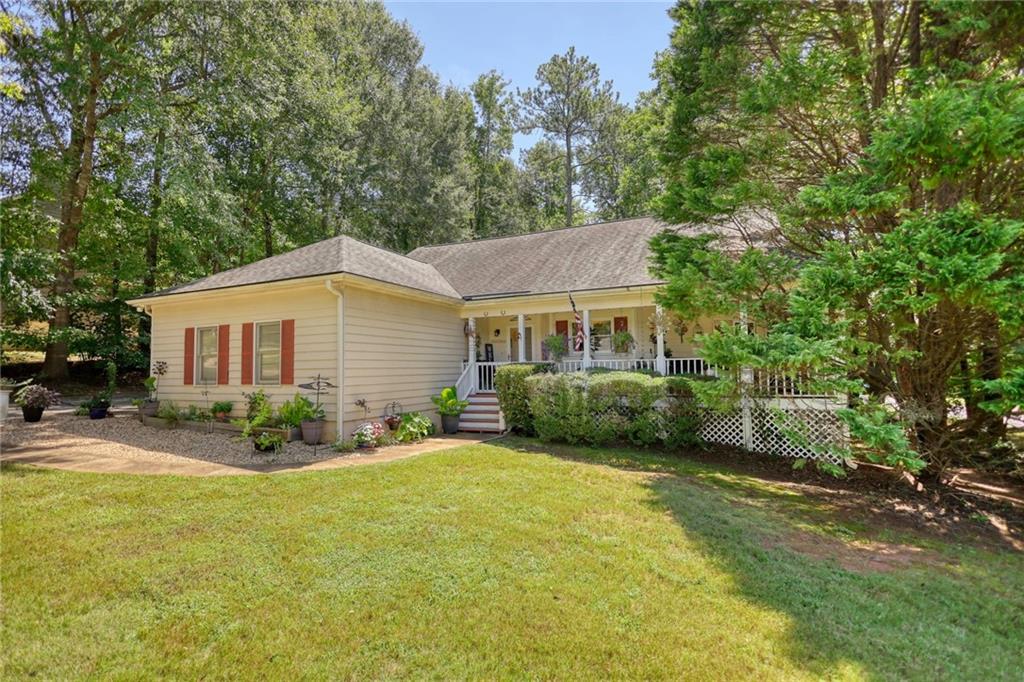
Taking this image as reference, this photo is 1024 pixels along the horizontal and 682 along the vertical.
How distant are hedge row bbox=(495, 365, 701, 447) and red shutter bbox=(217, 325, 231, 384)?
6623 millimetres

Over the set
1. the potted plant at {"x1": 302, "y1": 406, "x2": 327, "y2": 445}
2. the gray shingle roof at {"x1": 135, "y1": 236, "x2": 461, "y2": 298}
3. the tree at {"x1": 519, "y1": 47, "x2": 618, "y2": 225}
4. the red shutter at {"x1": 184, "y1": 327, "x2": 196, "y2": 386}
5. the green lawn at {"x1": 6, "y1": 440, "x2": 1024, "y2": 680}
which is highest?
the tree at {"x1": 519, "y1": 47, "x2": 618, "y2": 225}

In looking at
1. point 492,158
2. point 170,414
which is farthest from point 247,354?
point 492,158

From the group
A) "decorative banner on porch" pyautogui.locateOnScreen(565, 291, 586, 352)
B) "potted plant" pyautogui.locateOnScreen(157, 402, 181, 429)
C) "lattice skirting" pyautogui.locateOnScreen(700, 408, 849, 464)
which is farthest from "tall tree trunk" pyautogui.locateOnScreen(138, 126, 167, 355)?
"lattice skirting" pyautogui.locateOnScreen(700, 408, 849, 464)

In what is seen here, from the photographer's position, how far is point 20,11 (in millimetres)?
14055

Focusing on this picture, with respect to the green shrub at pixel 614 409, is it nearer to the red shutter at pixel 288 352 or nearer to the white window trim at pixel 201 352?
the red shutter at pixel 288 352

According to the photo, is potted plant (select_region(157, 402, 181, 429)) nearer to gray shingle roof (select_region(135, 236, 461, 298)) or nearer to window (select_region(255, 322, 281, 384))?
window (select_region(255, 322, 281, 384))

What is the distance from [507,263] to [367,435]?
7781 millimetres

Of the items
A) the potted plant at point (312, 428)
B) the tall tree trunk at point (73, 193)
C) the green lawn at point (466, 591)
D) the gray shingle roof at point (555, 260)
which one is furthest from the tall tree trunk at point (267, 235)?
the green lawn at point (466, 591)

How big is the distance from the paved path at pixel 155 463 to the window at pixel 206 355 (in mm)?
2888

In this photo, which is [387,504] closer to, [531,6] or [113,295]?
[531,6]

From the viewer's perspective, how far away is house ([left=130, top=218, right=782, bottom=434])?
9242mm

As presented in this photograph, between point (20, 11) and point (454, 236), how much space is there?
56.2ft

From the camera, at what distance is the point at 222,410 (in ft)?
32.8

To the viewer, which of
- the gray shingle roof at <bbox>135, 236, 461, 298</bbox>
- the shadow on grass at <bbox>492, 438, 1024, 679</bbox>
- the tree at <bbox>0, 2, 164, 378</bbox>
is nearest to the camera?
the shadow on grass at <bbox>492, 438, 1024, 679</bbox>
